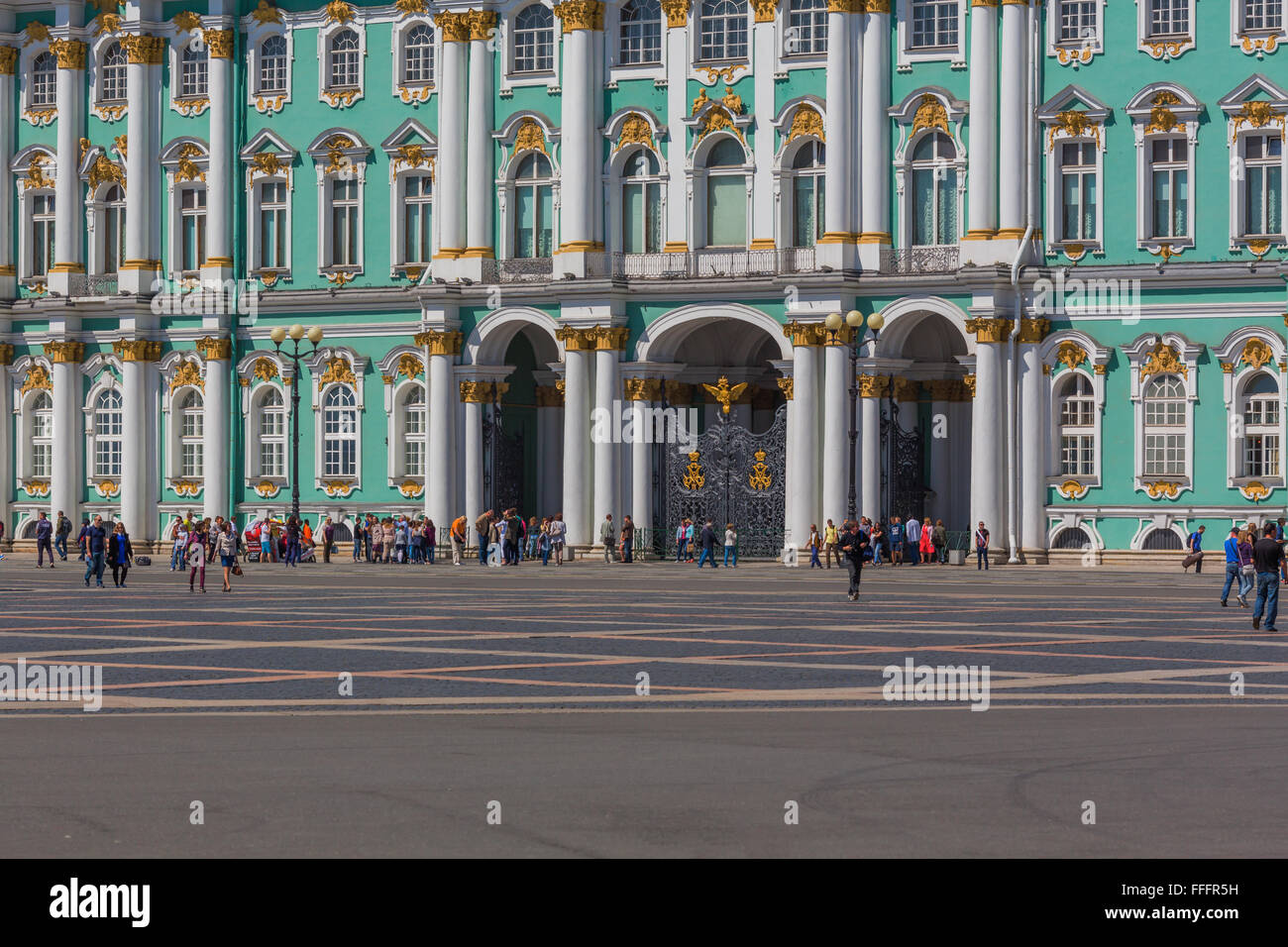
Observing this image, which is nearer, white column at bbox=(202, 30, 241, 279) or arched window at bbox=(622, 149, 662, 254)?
arched window at bbox=(622, 149, 662, 254)

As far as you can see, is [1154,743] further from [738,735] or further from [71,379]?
[71,379]

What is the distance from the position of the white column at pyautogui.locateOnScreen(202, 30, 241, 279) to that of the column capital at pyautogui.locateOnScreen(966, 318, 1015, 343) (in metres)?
21.9

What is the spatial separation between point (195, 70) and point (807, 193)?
745 inches

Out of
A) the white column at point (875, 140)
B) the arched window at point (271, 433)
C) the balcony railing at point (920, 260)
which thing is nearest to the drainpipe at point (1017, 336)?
the balcony railing at point (920, 260)

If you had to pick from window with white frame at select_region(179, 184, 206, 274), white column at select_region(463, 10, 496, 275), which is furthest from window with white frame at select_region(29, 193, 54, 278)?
white column at select_region(463, 10, 496, 275)

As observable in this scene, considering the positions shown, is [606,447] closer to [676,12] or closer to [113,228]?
[676,12]

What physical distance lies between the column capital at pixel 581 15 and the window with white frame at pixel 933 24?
8276 mm

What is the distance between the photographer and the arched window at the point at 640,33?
6209 cm

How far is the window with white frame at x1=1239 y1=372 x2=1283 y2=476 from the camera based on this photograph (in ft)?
183

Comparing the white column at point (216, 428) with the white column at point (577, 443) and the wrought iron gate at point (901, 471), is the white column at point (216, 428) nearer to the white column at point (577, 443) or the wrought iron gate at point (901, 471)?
the white column at point (577, 443)

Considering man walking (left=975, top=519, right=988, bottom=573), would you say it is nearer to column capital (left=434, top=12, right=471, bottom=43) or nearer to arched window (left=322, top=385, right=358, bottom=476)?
arched window (left=322, top=385, right=358, bottom=476)

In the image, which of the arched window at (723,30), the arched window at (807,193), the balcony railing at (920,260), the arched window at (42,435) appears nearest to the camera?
the balcony railing at (920,260)

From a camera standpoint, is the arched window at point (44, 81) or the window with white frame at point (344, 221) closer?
the window with white frame at point (344, 221)

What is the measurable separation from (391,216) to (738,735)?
48152 millimetres
